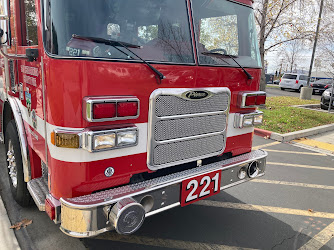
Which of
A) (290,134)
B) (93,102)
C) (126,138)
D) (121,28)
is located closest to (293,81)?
(290,134)

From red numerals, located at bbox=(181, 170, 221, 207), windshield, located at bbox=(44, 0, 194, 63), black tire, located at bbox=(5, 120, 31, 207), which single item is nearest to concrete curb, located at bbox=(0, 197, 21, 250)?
black tire, located at bbox=(5, 120, 31, 207)

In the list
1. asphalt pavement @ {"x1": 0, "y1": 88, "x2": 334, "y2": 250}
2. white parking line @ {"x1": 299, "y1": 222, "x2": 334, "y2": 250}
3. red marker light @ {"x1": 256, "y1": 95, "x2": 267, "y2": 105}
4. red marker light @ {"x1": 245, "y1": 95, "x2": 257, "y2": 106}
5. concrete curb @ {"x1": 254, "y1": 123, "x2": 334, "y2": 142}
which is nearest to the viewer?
asphalt pavement @ {"x1": 0, "y1": 88, "x2": 334, "y2": 250}

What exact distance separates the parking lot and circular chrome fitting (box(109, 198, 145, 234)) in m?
0.82

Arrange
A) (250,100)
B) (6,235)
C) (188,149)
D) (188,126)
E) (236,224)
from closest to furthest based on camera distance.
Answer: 1. (188,126)
2. (188,149)
3. (6,235)
4. (250,100)
5. (236,224)

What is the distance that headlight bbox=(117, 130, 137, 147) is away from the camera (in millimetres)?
2241

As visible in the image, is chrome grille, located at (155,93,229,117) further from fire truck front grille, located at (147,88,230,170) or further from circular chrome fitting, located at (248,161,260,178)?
circular chrome fitting, located at (248,161,260,178)

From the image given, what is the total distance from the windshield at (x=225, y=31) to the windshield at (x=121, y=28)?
0.20 meters

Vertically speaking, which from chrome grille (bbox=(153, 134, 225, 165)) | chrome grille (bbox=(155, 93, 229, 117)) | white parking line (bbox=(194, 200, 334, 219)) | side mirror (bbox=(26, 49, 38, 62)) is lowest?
white parking line (bbox=(194, 200, 334, 219))

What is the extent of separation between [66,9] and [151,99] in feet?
3.00

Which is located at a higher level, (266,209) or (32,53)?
(32,53)

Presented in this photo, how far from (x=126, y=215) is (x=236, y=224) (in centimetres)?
176

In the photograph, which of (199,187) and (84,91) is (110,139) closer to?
(84,91)

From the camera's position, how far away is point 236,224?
3.42 meters

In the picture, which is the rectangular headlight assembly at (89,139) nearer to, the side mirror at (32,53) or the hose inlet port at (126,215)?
the hose inlet port at (126,215)
